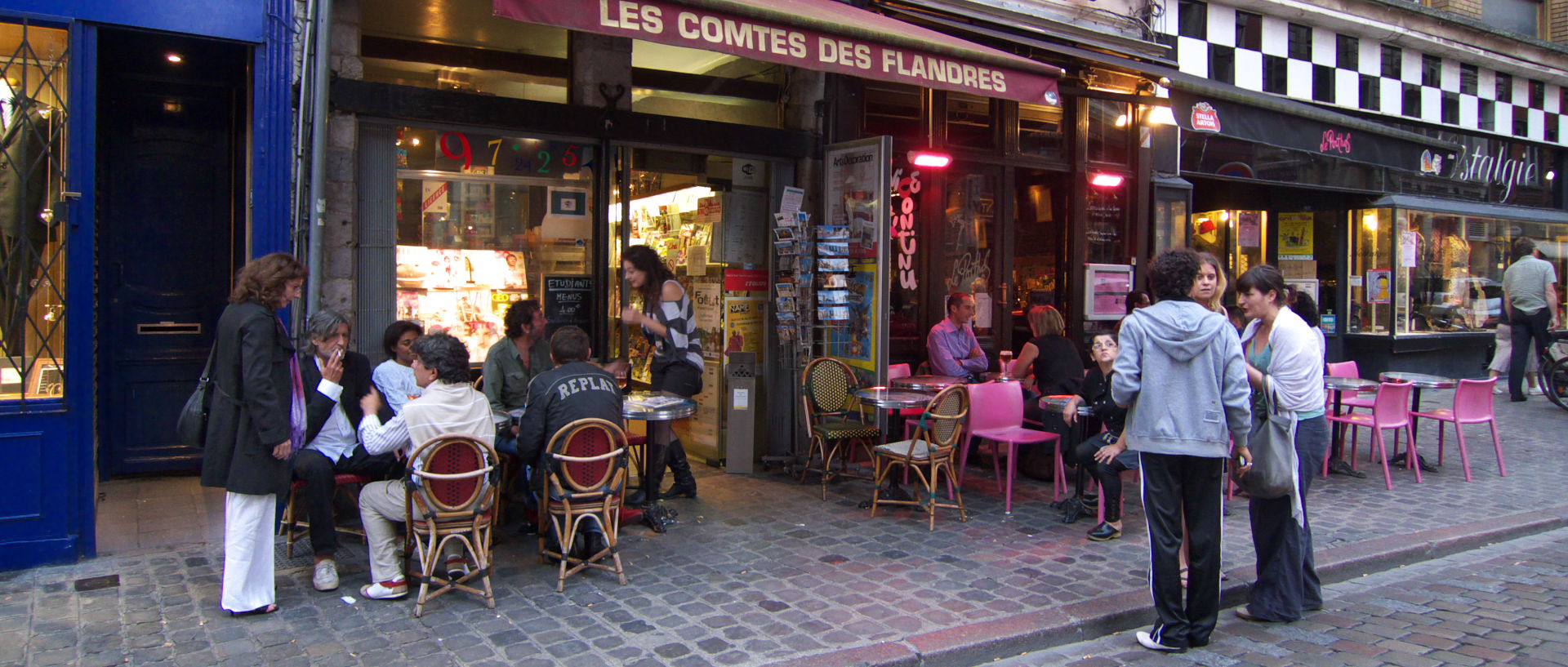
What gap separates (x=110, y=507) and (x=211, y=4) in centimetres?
297

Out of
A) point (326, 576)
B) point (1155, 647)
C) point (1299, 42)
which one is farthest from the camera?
point (1299, 42)

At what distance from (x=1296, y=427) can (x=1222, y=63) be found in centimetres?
729

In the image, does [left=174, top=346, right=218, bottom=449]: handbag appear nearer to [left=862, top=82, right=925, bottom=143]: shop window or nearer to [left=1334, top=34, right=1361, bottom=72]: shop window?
[left=862, top=82, right=925, bottom=143]: shop window

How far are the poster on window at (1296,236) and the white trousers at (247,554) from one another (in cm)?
1225

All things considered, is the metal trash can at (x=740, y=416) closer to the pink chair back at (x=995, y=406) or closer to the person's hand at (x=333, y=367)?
the pink chair back at (x=995, y=406)

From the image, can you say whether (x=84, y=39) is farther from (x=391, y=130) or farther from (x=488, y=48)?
(x=488, y=48)

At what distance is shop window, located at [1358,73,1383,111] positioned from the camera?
12.1 meters

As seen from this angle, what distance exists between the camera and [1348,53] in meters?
11.9

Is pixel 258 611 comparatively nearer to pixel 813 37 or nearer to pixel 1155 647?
pixel 1155 647

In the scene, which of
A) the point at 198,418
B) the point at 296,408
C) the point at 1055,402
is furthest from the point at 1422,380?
the point at 198,418

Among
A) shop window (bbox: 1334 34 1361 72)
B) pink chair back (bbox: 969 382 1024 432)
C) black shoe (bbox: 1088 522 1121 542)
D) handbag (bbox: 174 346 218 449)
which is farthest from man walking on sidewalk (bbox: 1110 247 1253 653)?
shop window (bbox: 1334 34 1361 72)

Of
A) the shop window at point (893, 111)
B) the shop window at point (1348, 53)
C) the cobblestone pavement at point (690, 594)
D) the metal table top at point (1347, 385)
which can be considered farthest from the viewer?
the shop window at point (1348, 53)

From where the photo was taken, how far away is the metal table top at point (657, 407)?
5609mm

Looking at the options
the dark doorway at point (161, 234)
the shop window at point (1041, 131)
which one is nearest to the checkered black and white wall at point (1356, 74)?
the shop window at point (1041, 131)
